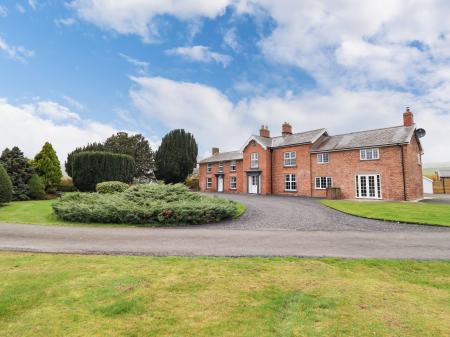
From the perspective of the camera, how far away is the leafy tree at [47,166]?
28.8 metres

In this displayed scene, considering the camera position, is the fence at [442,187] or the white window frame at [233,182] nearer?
the fence at [442,187]

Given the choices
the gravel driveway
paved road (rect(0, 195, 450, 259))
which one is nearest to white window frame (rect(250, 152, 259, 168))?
the gravel driveway

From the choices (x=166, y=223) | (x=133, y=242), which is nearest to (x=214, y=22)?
(x=166, y=223)

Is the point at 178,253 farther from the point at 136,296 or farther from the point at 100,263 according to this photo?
the point at 136,296

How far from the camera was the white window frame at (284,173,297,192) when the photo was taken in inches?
1347

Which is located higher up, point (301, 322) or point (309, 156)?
point (309, 156)

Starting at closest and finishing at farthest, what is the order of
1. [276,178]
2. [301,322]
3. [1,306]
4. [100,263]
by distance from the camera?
[301,322]
[1,306]
[100,263]
[276,178]

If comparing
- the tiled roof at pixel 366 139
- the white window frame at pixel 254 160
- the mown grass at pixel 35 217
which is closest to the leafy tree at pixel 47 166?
the mown grass at pixel 35 217

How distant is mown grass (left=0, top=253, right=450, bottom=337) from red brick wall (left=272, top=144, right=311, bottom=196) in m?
25.9

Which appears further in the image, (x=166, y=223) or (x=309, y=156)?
(x=309, y=156)

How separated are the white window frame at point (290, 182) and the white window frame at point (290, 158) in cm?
132

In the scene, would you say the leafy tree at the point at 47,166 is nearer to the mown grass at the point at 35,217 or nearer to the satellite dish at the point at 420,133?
the mown grass at the point at 35,217

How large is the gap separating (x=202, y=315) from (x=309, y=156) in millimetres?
30557

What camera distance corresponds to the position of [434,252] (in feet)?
28.2
